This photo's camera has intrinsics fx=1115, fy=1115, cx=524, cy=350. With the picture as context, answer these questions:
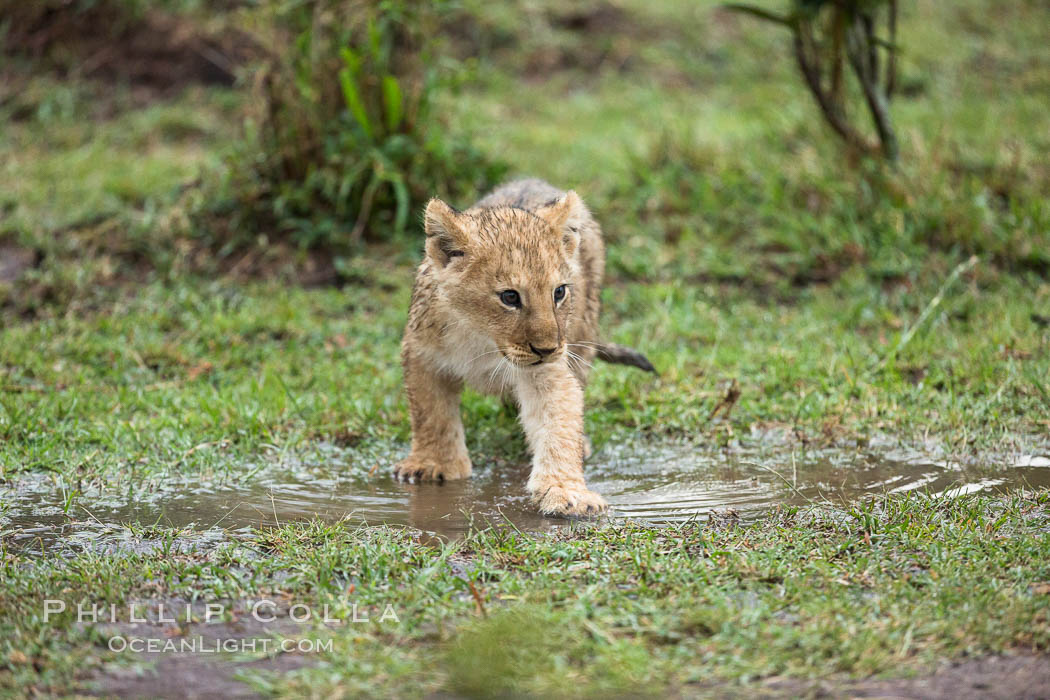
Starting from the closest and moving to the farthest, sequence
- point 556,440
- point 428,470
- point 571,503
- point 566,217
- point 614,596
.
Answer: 1. point 614,596
2. point 571,503
3. point 556,440
4. point 428,470
5. point 566,217

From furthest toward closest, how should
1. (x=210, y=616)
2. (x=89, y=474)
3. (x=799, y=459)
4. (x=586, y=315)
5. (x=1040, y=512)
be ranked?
(x=586, y=315) → (x=799, y=459) → (x=89, y=474) → (x=1040, y=512) → (x=210, y=616)

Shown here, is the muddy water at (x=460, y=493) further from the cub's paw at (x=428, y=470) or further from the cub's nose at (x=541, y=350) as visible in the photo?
the cub's nose at (x=541, y=350)

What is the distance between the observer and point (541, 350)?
5.00m

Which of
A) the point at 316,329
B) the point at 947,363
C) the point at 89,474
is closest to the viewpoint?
the point at 89,474

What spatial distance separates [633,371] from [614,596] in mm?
3228

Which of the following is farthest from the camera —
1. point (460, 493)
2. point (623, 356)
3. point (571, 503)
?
point (623, 356)

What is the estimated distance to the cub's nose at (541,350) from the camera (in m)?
4.99

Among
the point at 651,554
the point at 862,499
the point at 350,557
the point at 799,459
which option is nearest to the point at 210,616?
the point at 350,557

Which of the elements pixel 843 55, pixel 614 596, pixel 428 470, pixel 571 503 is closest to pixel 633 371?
pixel 428 470

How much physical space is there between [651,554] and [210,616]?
1581mm

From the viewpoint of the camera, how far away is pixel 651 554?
4.14m

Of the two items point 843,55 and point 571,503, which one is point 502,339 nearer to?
point 571,503

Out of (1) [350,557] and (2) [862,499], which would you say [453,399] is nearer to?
(1) [350,557]

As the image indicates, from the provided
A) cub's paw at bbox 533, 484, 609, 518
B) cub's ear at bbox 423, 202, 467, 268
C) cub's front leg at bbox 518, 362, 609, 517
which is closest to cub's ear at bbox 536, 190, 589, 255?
cub's ear at bbox 423, 202, 467, 268
